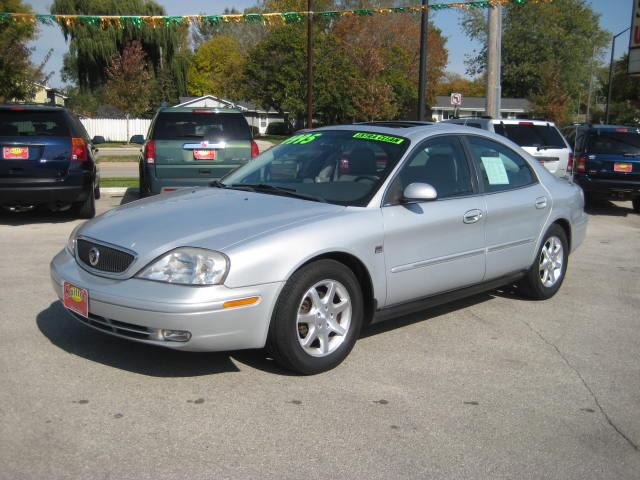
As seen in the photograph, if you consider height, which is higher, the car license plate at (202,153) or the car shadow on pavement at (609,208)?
the car license plate at (202,153)

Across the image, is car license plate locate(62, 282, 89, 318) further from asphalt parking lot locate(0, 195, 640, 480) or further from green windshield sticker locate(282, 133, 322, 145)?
green windshield sticker locate(282, 133, 322, 145)

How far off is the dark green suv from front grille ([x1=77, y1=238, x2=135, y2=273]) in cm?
556

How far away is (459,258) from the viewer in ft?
17.1

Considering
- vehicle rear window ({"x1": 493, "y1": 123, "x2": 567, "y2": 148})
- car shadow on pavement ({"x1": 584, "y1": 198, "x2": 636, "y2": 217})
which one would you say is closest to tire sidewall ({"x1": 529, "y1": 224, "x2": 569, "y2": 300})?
vehicle rear window ({"x1": 493, "y1": 123, "x2": 567, "y2": 148})

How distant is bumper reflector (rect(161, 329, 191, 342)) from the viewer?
12.7 ft

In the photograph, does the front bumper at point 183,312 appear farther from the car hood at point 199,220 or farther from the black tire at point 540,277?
the black tire at point 540,277

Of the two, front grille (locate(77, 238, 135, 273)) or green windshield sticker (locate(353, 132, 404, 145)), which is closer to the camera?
front grille (locate(77, 238, 135, 273))

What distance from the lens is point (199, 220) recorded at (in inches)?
171

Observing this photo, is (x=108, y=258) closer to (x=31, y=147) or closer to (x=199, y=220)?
(x=199, y=220)

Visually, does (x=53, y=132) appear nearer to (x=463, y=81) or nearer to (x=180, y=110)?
(x=180, y=110)

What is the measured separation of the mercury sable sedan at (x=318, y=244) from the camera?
12.9 feet

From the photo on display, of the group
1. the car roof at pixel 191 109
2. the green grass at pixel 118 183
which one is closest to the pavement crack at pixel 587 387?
the car roof at pixel 191 109

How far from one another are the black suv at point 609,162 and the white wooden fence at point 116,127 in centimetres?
3417

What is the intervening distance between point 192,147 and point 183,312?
6670 mm
